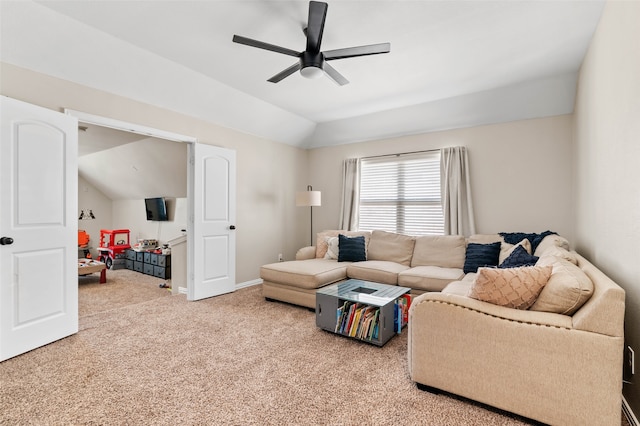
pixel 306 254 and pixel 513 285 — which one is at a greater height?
pixel 513 285

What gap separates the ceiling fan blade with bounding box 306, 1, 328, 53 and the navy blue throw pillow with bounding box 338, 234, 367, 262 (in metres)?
2.71

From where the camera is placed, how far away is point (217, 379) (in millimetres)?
2146

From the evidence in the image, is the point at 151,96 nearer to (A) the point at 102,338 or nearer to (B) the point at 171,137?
(B) the point at 171,137

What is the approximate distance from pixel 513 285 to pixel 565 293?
24cm

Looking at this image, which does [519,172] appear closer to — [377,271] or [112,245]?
[377,271]

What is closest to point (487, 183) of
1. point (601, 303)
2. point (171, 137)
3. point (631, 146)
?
point (631, 146)

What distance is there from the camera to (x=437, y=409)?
1805 mm

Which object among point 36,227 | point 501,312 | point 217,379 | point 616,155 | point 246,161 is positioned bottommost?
point 217,379

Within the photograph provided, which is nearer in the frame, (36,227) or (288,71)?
(36,227)

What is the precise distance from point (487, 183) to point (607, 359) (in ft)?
10.4

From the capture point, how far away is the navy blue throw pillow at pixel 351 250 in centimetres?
442

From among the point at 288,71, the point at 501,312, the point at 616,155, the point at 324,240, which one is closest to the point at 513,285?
the point at 501,312

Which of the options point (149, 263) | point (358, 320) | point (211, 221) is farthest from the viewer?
point (149, 263)

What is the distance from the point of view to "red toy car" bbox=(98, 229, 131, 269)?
6.62 meters
